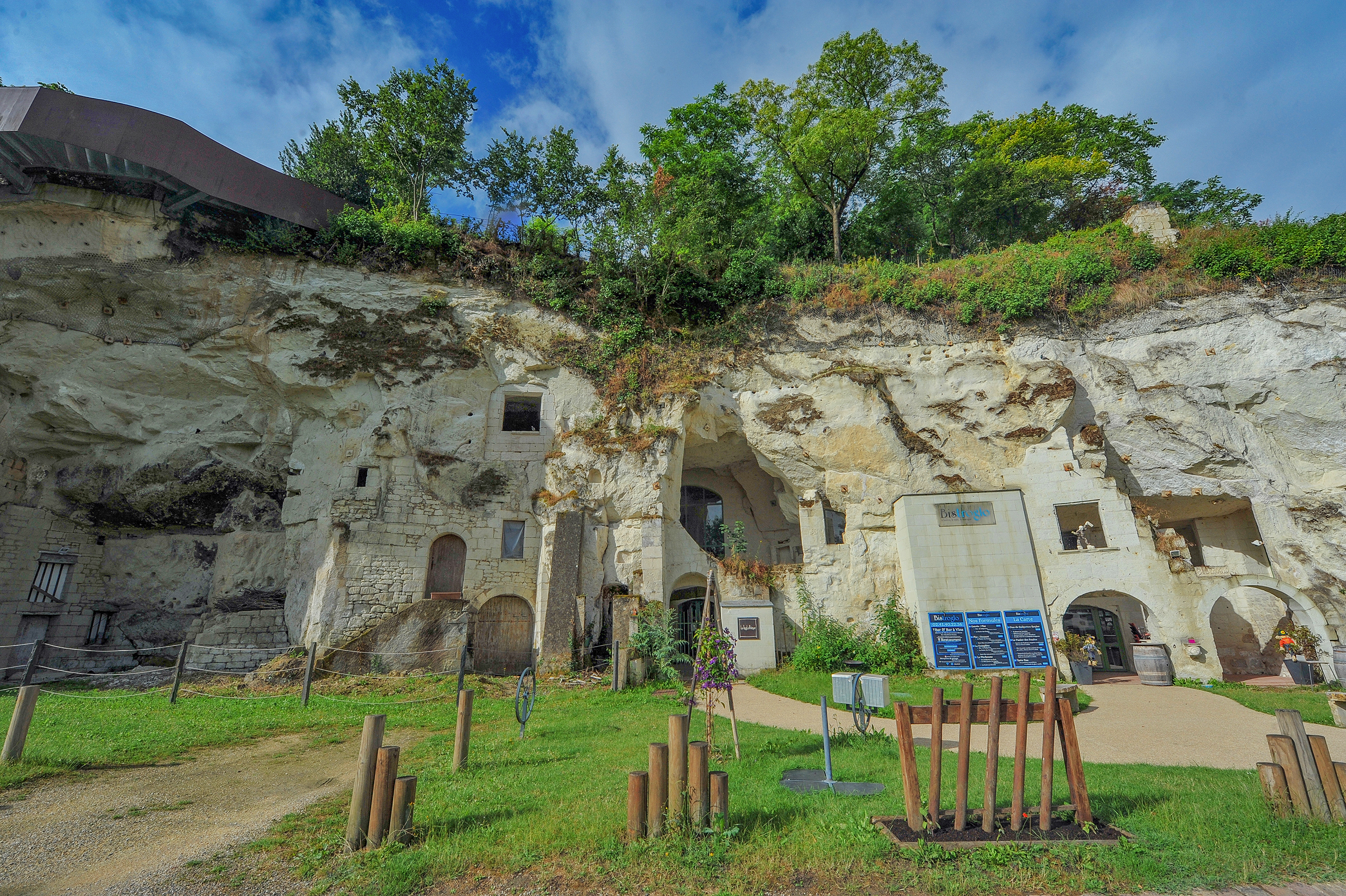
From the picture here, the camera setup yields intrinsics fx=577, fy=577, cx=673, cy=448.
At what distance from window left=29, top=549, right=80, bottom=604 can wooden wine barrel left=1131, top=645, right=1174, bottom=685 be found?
2739 centimetres

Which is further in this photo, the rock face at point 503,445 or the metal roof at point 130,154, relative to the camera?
the rock face at point 503,445

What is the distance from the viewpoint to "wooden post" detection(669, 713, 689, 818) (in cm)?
442

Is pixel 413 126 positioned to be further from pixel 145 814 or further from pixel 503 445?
pixel 145 814

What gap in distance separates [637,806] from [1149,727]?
914cm

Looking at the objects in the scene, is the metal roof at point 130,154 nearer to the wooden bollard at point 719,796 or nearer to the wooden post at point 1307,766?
the wooden bollard at point 719,796

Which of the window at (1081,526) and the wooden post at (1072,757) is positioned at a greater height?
the window at (1081,526)

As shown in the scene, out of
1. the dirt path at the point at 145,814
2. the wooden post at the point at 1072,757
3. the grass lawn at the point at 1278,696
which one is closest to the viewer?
the dirt path at the point at 145,814

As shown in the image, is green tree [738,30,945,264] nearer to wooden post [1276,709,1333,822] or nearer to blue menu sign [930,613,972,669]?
blue menu sign [930,613,972,669]

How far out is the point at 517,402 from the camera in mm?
17656

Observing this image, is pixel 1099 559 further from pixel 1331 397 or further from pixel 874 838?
pixel 874 838

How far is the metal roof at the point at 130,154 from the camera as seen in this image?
44.0ft

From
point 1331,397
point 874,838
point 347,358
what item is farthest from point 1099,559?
point 347,358

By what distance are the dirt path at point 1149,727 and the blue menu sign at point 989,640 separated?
2015mm

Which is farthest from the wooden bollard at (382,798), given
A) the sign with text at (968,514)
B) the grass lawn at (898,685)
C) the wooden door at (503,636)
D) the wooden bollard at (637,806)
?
the sign with text at (968,514)
